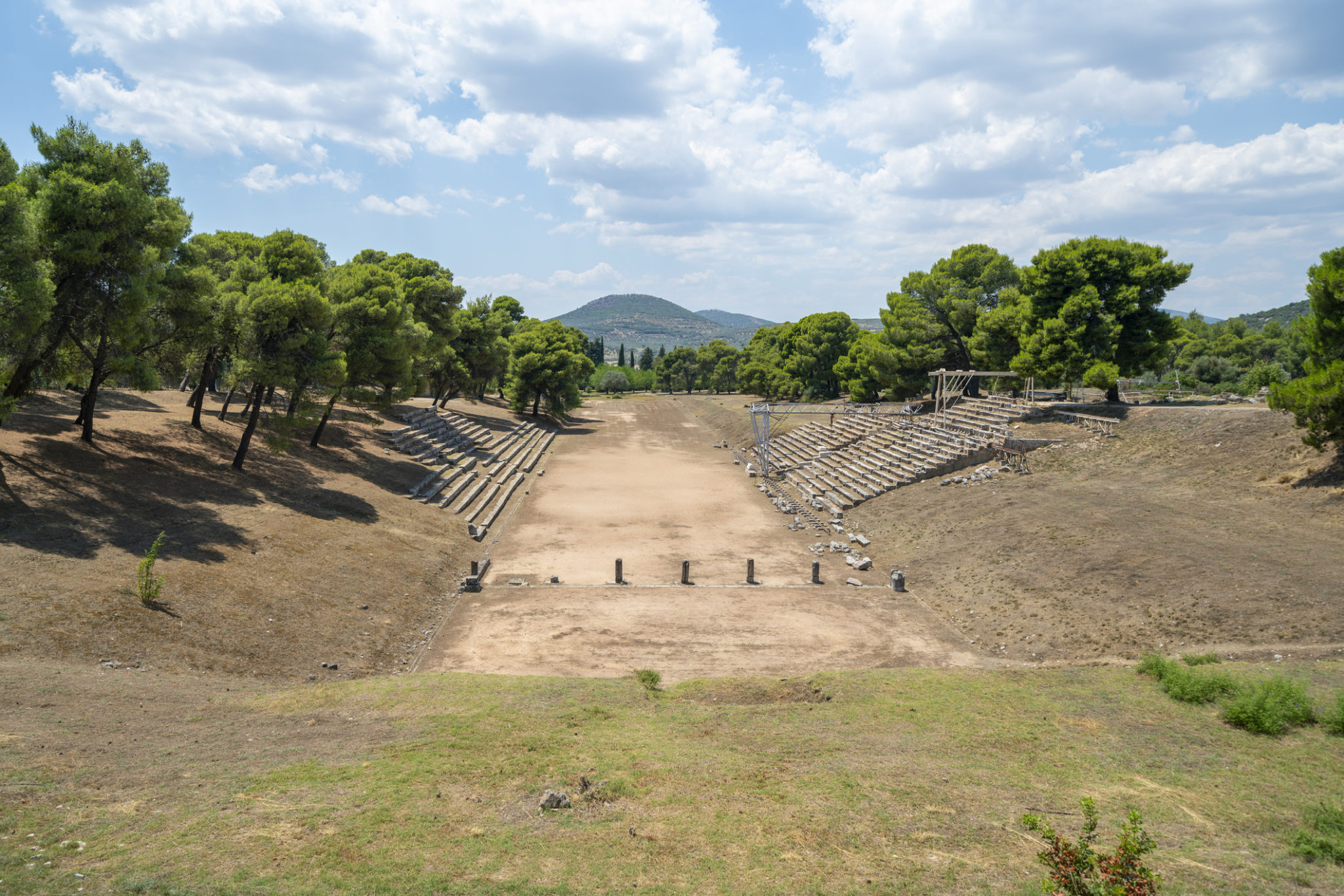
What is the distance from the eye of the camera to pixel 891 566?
23.8 m

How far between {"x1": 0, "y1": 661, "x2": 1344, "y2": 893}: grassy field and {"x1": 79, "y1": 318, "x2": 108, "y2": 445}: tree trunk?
560 inches

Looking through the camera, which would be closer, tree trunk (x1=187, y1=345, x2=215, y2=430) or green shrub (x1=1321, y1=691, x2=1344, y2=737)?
green shrub (x1=1321, y1=691, x2=1344, y2=737)

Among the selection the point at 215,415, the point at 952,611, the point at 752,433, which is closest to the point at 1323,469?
the point at 952,611

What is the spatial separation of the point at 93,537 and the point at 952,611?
882 inches

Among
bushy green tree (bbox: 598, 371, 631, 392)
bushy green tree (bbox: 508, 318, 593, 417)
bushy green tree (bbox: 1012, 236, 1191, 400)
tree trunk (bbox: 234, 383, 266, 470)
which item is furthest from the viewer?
bushy green tree (bbox: 598, 371, 631, 392)

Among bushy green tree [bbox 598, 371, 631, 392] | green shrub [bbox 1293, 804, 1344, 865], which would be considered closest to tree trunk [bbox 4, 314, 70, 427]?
green shrub [bbox 1293, 804, 1344, 865]

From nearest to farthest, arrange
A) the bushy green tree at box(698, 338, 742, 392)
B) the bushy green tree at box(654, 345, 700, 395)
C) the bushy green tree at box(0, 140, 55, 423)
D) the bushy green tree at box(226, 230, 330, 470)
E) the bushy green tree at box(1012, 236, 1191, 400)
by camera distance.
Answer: the bushy green tree at box(0, 140, 55, 423)
the bushy green tree at box(226, 230, 330, 470)
the bushy green tree at box(1012, 236, 1191, 400)
the bushy green tree at box(698, 338, 742, 392)
the bushy green tree at box(654, 345, 700, 395)

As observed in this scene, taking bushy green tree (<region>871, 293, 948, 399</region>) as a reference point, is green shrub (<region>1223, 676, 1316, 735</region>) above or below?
below

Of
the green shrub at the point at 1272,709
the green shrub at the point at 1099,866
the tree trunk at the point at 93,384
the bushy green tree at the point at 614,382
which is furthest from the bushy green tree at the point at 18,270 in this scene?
the bushy green tree at the point at 614,382

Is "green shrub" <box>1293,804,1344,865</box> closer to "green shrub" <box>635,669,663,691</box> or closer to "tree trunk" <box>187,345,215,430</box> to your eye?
"green shrub" <box>635,669,663,691</box>

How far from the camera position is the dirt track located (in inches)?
628

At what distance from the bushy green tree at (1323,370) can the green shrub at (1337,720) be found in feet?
51.6

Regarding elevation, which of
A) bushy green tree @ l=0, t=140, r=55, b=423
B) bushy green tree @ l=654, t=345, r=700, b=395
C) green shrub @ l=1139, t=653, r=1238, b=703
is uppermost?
bushy green tree @ l=654, t=345, r=700, b=395

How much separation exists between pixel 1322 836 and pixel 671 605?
1462cm
